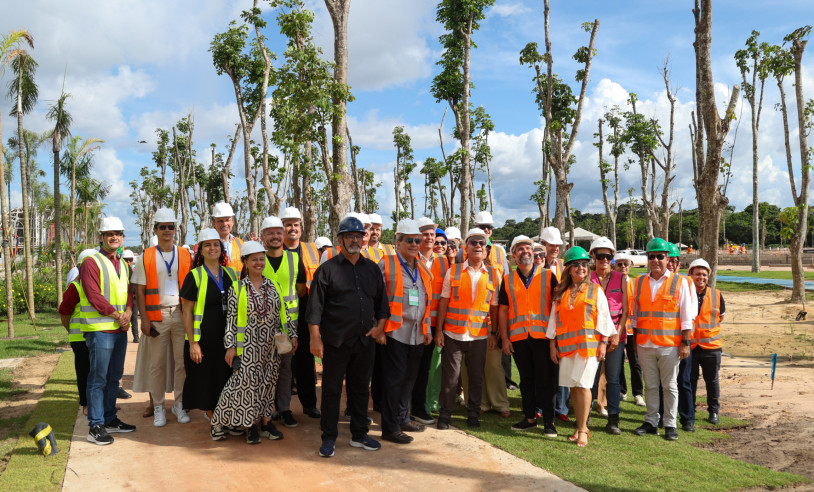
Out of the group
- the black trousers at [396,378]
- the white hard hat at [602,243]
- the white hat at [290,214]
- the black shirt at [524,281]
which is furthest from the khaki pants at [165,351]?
the white hard hat at [602,243]

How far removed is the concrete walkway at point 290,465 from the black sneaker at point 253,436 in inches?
2.5

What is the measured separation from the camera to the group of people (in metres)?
5.09

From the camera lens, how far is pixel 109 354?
17.3ft

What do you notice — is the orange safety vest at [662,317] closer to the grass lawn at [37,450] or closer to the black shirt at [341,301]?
the black shirt at [341,301]

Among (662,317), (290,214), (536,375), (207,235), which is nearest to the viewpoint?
(207,235)

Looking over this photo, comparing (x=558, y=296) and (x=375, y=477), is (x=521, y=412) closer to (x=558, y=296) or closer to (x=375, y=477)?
(x=558, y=296)

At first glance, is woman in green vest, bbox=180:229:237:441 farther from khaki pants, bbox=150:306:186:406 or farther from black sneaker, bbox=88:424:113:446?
black sneaker, bbox=88:424:113:446

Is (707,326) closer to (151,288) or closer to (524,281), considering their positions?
(524,281)

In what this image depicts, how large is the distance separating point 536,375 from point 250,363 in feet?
9.09

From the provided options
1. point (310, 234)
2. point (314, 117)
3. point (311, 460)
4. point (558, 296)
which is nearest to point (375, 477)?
point (311, 460)

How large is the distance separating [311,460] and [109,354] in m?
2.15

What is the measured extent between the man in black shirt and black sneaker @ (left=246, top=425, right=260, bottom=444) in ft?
2.19

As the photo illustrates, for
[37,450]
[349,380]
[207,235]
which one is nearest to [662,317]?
[349,380]

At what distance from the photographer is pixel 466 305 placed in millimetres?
5691
